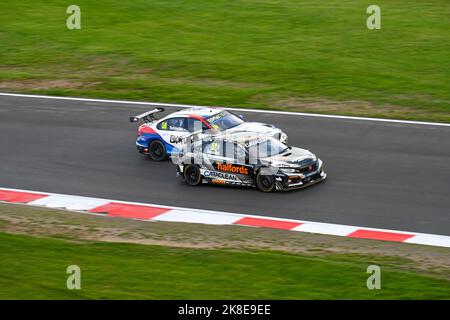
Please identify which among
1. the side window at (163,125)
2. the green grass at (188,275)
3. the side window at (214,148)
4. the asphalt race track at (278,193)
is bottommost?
the green grass at (188,275)

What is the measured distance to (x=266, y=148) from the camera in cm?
Answer: 2217

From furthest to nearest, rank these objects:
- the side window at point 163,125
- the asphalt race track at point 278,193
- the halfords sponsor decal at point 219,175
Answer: the side window at point 163,125 → the halfords sponsor decal at point 219,175 → the asphalt race track at point 278,193

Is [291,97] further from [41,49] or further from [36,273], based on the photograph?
[36,273]

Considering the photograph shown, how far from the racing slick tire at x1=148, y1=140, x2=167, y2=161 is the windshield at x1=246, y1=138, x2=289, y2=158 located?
3.17 m

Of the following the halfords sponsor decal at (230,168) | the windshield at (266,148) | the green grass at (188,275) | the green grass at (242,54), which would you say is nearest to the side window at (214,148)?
the halfords sponsor decal at (230,168)

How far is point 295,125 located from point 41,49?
13.4 m

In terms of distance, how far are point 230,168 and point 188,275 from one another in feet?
20.6

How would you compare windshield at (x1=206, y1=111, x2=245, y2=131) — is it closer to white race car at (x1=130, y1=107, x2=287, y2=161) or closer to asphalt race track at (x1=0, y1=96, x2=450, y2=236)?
white race car at (x1=130, y1=107, x2=287, y2=161)

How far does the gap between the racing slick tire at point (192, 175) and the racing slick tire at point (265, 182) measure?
1.59 m

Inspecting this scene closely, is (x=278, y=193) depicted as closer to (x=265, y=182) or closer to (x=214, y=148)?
(x=265, y=182)

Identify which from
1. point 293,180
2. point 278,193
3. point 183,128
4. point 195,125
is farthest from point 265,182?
point 183,128

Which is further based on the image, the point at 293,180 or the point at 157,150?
the point at 157,150

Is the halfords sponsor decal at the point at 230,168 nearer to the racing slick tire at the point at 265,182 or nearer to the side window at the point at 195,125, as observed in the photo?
the racing slick tire at the point at 265,182

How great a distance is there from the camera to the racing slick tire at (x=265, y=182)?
854 inches
